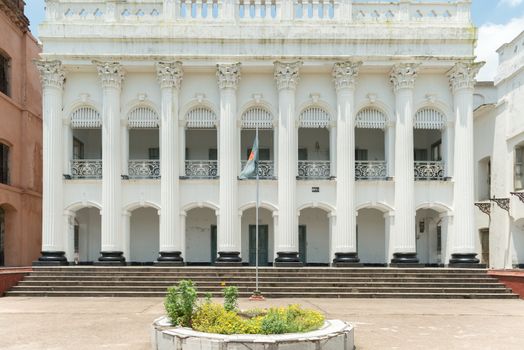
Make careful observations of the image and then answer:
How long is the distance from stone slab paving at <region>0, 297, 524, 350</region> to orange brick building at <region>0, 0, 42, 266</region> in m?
8.26

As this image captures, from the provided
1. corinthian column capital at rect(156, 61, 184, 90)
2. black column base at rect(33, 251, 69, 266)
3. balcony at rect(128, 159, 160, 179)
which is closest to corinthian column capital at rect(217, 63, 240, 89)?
corinthian column capital at rect(156, 61, 184, 90)

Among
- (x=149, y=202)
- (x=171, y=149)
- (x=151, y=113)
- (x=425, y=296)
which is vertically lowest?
(x=425, y=296)

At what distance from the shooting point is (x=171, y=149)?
22.5 metres

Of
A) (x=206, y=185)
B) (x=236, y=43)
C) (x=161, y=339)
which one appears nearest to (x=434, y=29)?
(x=236, y=43)

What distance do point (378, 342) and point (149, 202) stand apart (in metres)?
14.1

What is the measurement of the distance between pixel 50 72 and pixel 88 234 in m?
6.94

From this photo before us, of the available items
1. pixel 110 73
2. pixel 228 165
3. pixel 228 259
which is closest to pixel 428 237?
pixel 228 259

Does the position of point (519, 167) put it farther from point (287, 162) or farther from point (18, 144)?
point (18, 144)

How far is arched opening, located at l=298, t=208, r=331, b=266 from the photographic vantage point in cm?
2514

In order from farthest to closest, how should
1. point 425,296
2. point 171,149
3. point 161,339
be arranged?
point 171,149 < point 425,296 < point 161,339

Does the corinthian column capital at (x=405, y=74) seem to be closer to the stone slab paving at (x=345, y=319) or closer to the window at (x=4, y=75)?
the stone slab paving at (x=345, y=319)

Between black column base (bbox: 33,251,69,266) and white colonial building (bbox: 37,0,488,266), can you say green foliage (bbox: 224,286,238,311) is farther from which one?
black column base (bbox: 33,251,69,266)

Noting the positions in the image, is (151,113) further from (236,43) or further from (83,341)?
(83,341)

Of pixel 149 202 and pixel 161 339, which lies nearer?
pixel 161 339
